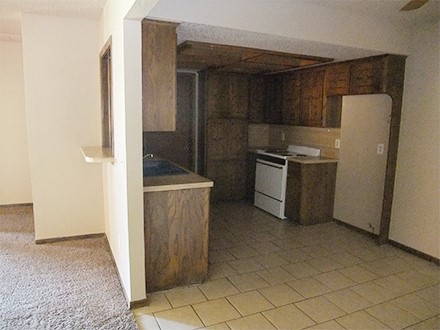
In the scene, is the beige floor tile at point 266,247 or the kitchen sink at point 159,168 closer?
the kitchen sink at point 159,168

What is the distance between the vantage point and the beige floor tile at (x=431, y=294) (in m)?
2.69

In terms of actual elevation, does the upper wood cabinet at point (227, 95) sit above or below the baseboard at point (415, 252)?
above

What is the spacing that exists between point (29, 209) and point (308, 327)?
429cm

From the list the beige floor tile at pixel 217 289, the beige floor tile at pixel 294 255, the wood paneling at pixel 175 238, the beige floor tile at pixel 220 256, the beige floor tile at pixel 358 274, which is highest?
the wood paneling at pixel 175 238

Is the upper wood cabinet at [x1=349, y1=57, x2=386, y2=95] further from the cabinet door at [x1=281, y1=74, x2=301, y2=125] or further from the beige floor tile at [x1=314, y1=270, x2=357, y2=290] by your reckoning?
the beige floor tile at [x1=314, y1=270, x2=357, y2=290]

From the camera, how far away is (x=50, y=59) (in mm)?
3402

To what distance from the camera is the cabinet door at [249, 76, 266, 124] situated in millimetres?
5543

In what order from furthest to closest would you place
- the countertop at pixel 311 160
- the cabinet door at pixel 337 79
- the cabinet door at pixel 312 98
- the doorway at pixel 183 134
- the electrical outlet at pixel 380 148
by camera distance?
the doorway at pixel 183 134, the cabinet door at pixel 312 98, the countertop at pixel 311 160, the cabinet door at pixel 337 79, the electrical outlet at pixel 380 148

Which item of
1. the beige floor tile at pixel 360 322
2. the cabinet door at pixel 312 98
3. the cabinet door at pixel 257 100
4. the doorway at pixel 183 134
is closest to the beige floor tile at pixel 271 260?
the beige floor tile at pixel 360 322

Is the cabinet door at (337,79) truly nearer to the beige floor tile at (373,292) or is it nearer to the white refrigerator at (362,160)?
the white refrigerator at (362,160)

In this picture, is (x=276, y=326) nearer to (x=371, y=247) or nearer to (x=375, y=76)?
(x=371, y=247)

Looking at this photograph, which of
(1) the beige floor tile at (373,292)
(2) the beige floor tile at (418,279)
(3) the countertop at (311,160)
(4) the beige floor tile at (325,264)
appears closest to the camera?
(1) the beige floor tile at (373,292)

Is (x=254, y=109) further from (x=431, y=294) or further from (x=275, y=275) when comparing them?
(x=431, y=294)

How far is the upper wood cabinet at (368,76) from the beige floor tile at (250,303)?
248 centimetres
